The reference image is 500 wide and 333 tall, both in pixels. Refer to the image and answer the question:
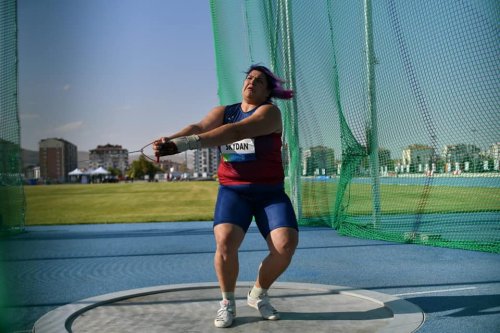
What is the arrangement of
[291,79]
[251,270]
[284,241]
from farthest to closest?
[291,79] → [251,270] → [284,241]

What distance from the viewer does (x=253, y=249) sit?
26.5ft

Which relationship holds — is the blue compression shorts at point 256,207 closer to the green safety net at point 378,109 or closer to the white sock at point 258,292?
the white sock at point 258,292

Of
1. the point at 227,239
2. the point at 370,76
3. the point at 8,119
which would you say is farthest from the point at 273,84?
the point at 370,76

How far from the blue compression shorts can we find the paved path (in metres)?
0.71

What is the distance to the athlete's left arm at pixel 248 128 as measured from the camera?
3.56 m

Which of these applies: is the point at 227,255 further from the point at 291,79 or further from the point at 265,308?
the point at 291,79

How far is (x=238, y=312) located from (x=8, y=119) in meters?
3.82

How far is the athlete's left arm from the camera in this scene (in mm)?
3557

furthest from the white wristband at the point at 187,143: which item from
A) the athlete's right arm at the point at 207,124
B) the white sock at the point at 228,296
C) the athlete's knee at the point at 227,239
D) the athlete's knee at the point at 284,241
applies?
the white sock at the point at 228,296

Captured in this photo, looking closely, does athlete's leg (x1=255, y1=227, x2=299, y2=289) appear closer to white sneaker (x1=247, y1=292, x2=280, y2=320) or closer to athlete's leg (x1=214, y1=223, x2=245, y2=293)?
white sneaker (x1=247, y1=292, x2=280, y2=320)

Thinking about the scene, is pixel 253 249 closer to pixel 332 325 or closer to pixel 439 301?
pixel 439 301

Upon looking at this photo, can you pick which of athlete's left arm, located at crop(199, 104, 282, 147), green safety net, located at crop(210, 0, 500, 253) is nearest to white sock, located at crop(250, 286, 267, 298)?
athlete's left arm, located at crop(199, 104, 282, 147)

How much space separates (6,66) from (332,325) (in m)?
3.43

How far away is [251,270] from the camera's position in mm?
6352
